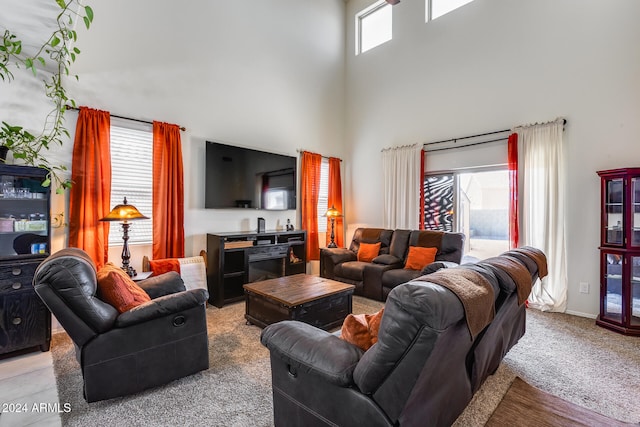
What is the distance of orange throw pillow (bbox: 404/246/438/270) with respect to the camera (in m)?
4.23

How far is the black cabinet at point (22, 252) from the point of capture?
261 centimetres

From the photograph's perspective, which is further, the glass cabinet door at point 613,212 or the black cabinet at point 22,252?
the glass cabinet door at point 613,212

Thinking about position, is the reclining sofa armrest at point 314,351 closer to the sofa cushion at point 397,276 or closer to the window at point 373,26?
the sofa cushion at point 397,276

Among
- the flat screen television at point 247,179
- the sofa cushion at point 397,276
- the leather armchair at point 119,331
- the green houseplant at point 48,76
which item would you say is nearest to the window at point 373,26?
the flat screen television at point 247,179

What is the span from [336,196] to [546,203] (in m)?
3.51

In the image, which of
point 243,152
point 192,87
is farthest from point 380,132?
point 192,87

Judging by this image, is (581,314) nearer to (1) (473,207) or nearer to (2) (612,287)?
(2) (612,287)

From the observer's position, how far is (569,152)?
12.5 feet

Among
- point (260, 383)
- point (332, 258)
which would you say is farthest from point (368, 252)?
point (260, 383)

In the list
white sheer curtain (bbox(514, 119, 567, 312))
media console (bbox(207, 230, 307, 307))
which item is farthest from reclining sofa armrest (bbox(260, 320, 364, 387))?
white sheer curtain (bbox(514, 119, 567, 312))

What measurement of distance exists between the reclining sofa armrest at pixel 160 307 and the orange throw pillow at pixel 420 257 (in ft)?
9.83

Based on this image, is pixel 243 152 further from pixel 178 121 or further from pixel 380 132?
pixel 380 132

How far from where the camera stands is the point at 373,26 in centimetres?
Answer: 624

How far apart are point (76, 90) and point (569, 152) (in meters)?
5.95
